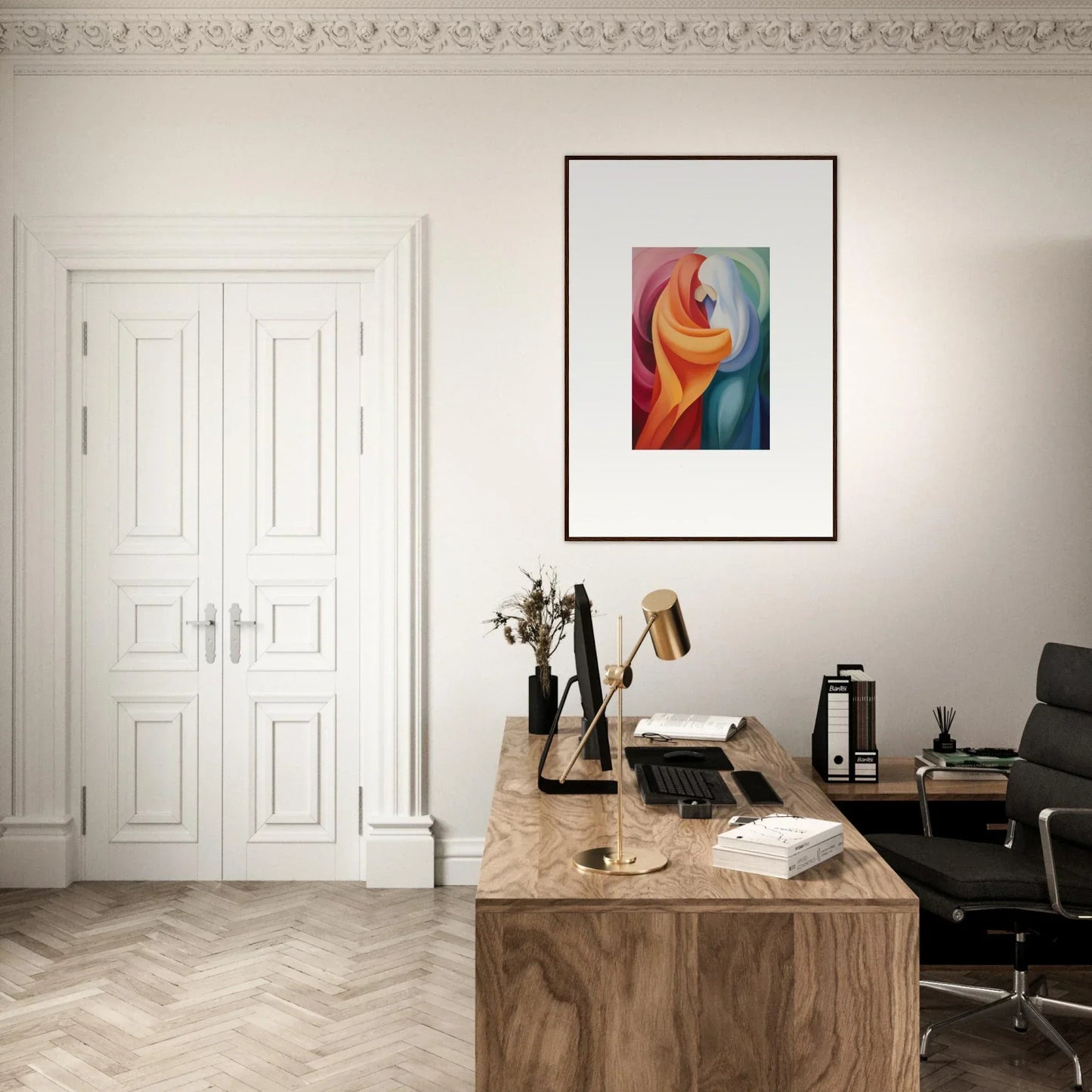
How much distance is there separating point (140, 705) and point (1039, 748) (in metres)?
3.26

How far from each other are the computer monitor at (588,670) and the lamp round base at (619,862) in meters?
0.43

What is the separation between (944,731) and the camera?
3.72 m

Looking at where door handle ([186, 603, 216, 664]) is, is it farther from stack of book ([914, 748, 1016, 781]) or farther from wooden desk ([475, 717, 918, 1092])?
stack of book ([914, 748, 1016, 781])

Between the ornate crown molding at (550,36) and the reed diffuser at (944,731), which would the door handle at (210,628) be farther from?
the reed diffuser at (944,731)

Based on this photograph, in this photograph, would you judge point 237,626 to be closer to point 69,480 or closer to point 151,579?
point 151,579

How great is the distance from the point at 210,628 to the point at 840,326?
275 cm

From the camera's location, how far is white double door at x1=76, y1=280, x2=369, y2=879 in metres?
4.08

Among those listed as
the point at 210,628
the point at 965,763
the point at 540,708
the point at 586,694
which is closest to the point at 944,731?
the point at 965,763

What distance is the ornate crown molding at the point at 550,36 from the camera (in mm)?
3949

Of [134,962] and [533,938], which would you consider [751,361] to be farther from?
[134,962]

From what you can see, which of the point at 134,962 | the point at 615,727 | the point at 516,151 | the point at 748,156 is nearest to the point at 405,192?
the point at 516,151

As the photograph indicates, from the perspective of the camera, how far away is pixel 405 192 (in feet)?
13.1

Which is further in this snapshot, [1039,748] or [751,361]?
[751,361]

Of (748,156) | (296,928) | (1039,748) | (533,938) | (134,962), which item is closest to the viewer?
(533,938)
